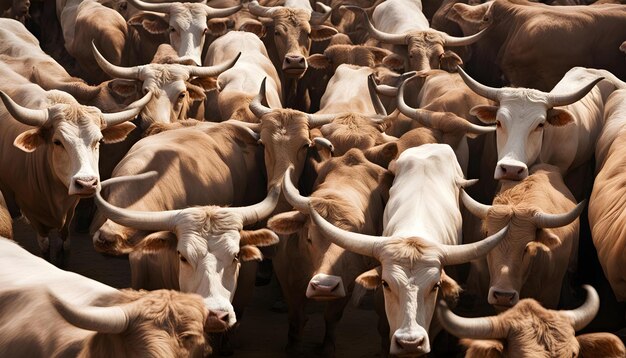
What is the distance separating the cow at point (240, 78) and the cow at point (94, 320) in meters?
4.86

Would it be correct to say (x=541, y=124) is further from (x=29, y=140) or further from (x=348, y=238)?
(x=29, y=140)

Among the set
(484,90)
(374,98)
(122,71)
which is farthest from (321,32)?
(484,90)

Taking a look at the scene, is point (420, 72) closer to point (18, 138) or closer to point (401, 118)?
point (401, 118)

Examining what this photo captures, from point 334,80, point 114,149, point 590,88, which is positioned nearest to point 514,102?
point 590,88

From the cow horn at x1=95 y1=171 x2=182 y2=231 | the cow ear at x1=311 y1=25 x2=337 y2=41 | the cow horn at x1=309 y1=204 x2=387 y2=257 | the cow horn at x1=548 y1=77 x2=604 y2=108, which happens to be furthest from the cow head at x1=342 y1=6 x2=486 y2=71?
the cow horn at x1=95 y1=171 x2=182 y2=231

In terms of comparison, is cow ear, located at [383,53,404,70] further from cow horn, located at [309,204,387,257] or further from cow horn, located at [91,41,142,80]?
cow horn, located at [309,204,387,257]

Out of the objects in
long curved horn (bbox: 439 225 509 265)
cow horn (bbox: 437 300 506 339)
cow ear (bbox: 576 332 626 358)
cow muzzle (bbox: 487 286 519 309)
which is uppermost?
cow horn (bbox: 437 300 506 339)

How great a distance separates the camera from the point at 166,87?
442 inches

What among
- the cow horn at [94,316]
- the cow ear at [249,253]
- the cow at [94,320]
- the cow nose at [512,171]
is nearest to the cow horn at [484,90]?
the cow nose at [512,171]

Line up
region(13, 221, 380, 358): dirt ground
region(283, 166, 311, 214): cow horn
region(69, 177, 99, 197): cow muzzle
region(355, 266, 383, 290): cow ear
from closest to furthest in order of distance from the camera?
region(355, 266, 383, 290): cow ear < region(283, 166, 311, 214): cow horn < region(69, 177, 99, 197): cow muzzle < region(13, 221, 380, 358): dirt ground

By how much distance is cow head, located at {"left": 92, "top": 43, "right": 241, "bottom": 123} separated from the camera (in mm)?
11047

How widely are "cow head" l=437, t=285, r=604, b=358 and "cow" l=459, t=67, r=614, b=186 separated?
2.98 metres

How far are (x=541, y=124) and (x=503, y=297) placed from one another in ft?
6.92

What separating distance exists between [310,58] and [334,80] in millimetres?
664
